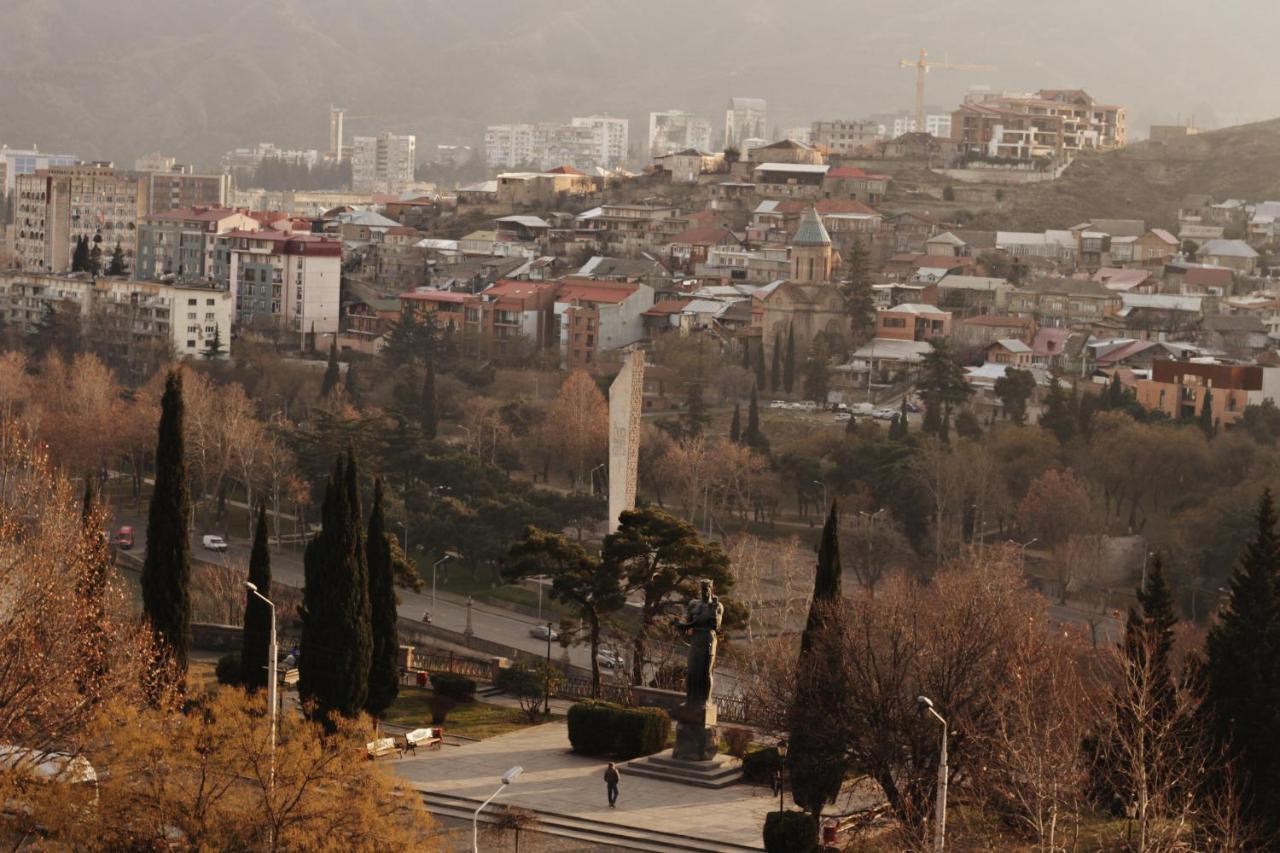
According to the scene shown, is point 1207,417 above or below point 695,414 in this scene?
above

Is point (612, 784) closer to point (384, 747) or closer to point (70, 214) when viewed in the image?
point (384, 747)

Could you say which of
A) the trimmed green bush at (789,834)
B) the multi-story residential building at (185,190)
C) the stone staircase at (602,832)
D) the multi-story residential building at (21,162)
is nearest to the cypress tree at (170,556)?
the stone staircase at (602,832)

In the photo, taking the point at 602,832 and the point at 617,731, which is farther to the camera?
the point at 617,731

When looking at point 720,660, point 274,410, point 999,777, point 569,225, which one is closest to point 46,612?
point 999,777

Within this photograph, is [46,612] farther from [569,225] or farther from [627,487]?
[569,225]

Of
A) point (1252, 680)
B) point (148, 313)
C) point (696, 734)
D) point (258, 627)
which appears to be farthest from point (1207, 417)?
point (148, 313)

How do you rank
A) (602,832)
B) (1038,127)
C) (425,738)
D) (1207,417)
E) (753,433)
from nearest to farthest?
(602,832) → (425,738) → (1207,417) → (753,433) → (1038,127)
